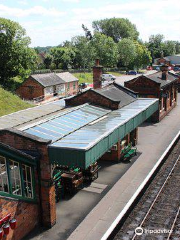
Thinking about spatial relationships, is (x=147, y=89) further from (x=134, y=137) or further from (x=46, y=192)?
(x=46, y=192)

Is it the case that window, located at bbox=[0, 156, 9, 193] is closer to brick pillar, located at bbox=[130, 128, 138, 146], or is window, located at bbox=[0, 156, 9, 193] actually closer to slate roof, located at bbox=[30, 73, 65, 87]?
brick pillar, located at bbox=[130, 128, 138, 146]

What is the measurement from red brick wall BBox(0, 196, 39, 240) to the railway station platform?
5.95 feet

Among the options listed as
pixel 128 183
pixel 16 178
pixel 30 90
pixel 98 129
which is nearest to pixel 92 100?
pixel 98 129

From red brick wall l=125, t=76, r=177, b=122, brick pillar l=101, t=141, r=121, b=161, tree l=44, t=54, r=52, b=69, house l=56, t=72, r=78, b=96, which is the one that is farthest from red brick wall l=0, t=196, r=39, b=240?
tree l=44, t=54, r=52, b=69

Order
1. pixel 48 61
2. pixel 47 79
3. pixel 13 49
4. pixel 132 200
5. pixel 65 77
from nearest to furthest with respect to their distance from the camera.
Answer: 1. pixel 132 200
2. pixel 13 49
3. pixel 47 79
4. pixel 65 77
5. pixel 48 61

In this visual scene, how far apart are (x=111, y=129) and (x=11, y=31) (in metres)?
32.9

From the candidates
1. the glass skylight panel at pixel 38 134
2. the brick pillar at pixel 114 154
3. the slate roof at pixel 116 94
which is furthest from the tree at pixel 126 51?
the glass skylight panel at pixel 38 134

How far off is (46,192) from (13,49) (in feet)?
111

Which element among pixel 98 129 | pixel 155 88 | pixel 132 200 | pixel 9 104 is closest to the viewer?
pixel 132 200

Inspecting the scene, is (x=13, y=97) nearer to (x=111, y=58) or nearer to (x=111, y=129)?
(x=111, y=129)

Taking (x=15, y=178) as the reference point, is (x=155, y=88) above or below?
above

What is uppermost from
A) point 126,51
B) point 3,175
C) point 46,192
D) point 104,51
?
point 126,51

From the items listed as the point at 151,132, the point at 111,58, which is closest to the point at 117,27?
the point at 111,58

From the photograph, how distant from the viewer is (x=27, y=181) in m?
12.2
